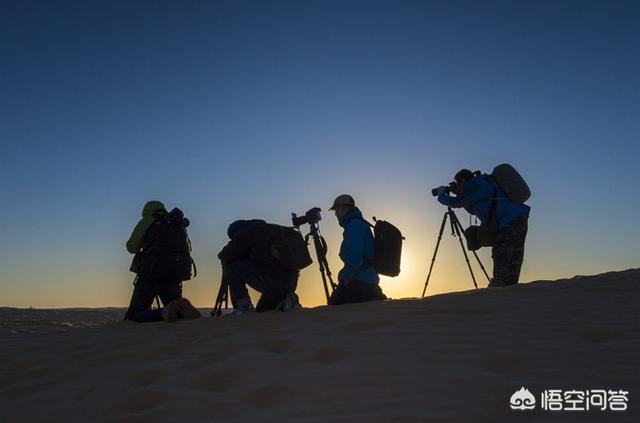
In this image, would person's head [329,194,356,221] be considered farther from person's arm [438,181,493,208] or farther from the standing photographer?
person's arm [438,181,493,208]

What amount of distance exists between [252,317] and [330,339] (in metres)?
2.03

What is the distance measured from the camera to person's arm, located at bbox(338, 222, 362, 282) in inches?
275

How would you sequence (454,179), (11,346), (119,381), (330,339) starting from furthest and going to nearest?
1. (454,179)
2. (11,346)
3. (330,339)
4. (119,381)

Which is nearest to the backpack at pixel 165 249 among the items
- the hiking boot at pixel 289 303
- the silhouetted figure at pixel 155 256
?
the silhouetted figure at pixel 155 256

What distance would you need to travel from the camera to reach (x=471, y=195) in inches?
342

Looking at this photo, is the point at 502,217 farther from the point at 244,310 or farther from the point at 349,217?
the point at 244,310

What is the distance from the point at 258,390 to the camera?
382 centimetres

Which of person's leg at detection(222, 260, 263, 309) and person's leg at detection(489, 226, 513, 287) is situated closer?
person's leg at detection(222, 260, 263, 309)

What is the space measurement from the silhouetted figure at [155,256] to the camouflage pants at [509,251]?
4751 millimetres

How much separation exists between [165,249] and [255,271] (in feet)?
4.42

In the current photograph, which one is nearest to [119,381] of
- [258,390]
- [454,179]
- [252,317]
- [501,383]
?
[258,390]

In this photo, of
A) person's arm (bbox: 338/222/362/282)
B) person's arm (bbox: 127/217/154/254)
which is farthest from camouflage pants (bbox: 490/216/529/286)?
person's arm (bbox: 127/217/154/254)

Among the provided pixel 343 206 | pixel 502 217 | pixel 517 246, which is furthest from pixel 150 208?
pixel 517 246

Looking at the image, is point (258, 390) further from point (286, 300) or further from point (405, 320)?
point (286, 300)
